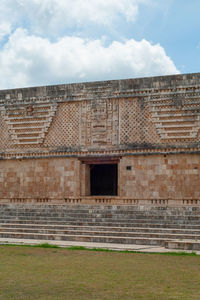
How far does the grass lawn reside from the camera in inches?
180

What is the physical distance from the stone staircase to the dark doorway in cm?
526

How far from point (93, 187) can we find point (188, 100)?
6.93m

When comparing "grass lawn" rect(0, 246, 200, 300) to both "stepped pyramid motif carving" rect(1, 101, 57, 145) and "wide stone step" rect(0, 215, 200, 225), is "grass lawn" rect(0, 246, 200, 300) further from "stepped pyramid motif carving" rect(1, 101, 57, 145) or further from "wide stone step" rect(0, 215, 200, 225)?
"stepped pyramid motif carving" rect(1, 101, 57, 145)

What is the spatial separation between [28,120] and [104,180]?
490 centimetres

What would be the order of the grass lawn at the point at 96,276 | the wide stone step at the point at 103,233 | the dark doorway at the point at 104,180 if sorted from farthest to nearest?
the dark doorway at the point at 104,180
the wide stone step at the point at 103,233
the grass lawn at the point at 96,276

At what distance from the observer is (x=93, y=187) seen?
61.3 ft

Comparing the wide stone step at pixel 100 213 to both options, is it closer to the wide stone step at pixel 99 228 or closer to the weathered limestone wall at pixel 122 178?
the wide stone step at pixel 99 228

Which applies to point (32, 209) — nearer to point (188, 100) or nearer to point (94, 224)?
point (94, 224)

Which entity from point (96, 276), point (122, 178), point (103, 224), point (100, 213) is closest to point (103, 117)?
point (122, 178)

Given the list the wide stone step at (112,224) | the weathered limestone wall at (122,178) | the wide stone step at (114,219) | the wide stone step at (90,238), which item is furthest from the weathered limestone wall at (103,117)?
the wide stone step at (90,238)

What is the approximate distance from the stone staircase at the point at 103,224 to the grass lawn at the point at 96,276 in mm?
1974

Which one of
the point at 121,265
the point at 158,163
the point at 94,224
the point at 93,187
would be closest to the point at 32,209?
the point at 94,224

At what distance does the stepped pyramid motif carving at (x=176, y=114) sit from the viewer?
43.1 feet

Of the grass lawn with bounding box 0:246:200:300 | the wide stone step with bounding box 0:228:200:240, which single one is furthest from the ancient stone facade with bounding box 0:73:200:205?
the grass lawn with bounding box 0:246:200:300
